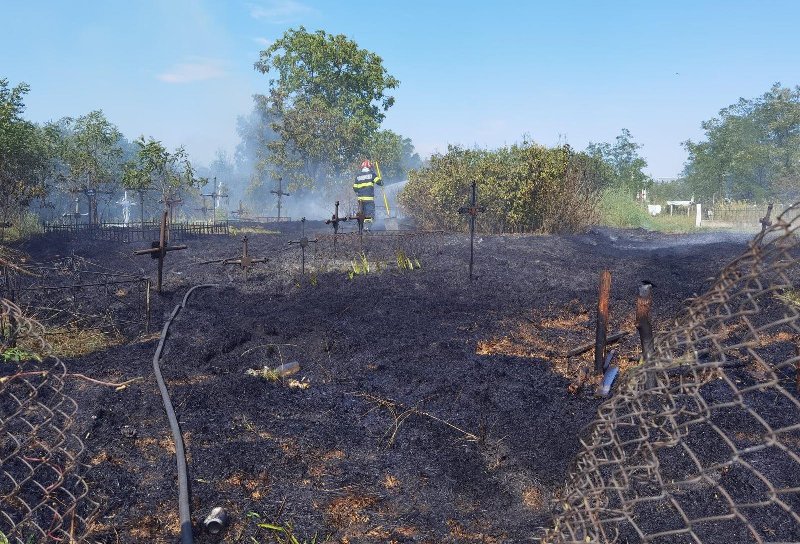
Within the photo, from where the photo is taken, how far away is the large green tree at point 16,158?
1777cm

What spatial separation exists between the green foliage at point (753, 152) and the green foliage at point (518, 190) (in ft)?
73.3

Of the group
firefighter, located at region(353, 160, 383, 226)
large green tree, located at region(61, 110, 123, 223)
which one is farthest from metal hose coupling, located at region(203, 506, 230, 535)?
large green tree, located at region(61, 110, 123, 223)

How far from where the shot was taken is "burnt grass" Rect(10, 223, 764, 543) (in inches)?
153

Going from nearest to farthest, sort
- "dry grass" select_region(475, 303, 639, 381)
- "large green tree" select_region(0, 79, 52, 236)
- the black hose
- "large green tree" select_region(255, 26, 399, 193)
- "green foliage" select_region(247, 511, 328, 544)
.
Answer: the black hose
"green foliage" select_region(247, 511, 328, 544)
"dry grass" select_region(475, 303, 639, 381)
"large green tree" select_region(0, 79, 52, 236)
"large green tree" select_region(255, 26, 399, 193)

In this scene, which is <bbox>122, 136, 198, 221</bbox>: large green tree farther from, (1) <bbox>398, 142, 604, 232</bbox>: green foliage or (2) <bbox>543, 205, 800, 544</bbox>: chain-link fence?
(2) <bbox>543, 205, 800, 544</bbox>: chain-link fence

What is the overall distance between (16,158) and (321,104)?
17.1m

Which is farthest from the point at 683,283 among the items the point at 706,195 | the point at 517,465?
the point at 706,195

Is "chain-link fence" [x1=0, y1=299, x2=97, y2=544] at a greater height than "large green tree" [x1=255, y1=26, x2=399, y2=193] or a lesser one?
lesser

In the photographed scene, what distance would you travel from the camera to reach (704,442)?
15.0ft

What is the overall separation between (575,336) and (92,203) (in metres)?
20.5

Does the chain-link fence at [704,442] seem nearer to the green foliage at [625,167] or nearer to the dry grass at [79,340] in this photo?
the dry grass at [79,340]

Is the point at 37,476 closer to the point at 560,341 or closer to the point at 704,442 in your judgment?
the point at 704,442

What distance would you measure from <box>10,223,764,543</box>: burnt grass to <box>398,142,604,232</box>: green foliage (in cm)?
751

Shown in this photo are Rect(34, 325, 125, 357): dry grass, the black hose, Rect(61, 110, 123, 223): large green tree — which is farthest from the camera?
Rect(61, 110, 123, 223): large green tree
